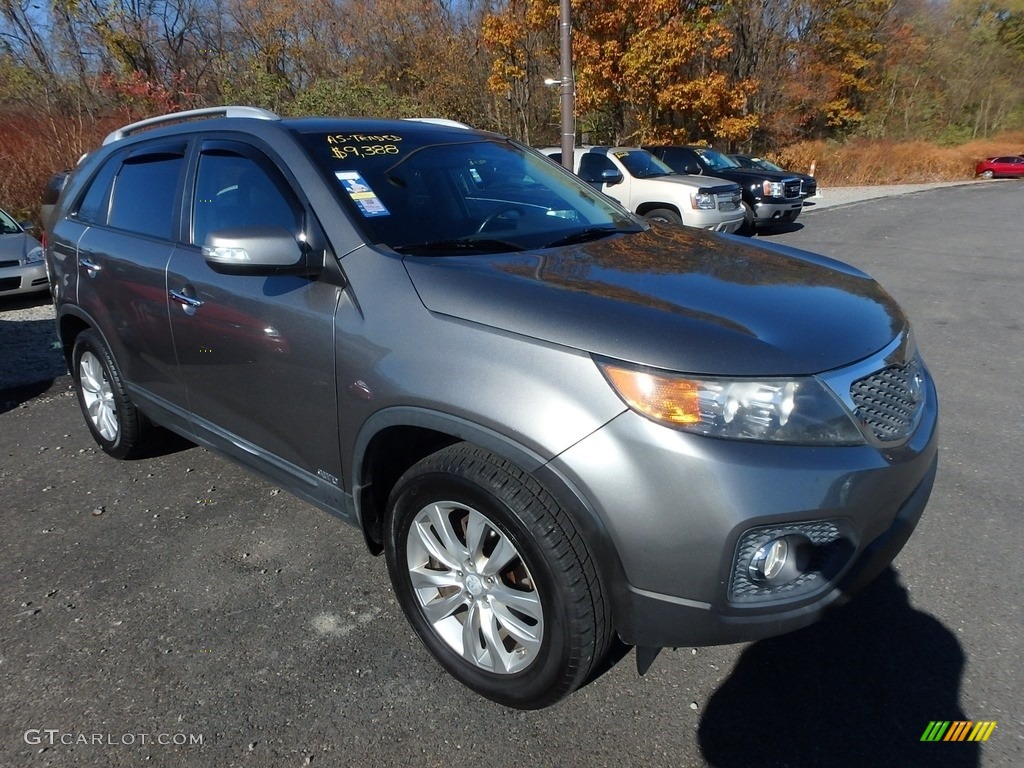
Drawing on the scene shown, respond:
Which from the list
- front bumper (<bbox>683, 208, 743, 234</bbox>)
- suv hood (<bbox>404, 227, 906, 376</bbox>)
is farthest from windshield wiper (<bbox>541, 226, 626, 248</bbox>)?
front bumper (<bbox>683, 208, 743, 234</bbox>)

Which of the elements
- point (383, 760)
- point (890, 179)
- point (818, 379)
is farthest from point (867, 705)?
point (890, 179)

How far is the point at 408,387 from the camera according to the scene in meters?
2.17

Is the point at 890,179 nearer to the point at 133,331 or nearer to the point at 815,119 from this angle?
the point at 815,119

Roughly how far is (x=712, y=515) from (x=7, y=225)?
1018 centimetres

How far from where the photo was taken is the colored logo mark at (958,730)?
2.11 m

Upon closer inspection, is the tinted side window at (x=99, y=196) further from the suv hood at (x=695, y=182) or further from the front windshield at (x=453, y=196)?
the suv hood at (x=695, y=182)

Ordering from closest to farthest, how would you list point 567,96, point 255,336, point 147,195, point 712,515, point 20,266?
point 712,515, point 255,336, point 147,195, point 20,266, point 567,96

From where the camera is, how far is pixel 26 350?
21.5 feet

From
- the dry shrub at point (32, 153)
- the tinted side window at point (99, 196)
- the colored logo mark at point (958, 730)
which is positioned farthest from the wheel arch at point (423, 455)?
the dry shrub at point (32, 153)

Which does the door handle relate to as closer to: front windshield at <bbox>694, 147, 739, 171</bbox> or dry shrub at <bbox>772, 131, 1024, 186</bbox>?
front windshield at <bbox>694, 147, 739, 171</bbox>

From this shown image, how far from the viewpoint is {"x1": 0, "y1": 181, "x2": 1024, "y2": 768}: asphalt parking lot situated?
7.00 feet

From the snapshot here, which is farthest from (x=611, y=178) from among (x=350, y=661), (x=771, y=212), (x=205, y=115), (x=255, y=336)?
(x=350, y=661)

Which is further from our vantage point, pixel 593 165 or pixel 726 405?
pixel 593 165

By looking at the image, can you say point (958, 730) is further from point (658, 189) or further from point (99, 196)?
point (658, 189)
